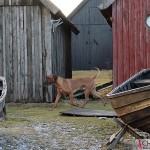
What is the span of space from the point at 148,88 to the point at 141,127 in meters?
0.78

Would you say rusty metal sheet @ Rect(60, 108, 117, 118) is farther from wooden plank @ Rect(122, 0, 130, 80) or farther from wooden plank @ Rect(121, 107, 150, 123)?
wooden plank @ Rect(121, 107, 150, 123)

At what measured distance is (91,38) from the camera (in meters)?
32.8

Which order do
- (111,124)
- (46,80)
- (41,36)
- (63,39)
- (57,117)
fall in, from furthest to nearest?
(63,39) → (41,36) → (46,80) → (57,117) → (111,124)

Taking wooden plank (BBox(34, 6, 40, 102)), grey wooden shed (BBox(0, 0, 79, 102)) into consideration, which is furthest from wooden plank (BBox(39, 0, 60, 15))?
wooden plank (BBox(34, 6, 40, 102))

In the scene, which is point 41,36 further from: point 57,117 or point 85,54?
point 85,54

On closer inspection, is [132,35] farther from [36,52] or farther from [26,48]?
[26,48]

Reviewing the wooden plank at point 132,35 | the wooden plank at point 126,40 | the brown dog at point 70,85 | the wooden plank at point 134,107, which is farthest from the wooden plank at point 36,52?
the wooden plank at point 134,107

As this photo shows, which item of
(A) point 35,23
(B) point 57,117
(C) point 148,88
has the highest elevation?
(A) point 35,23

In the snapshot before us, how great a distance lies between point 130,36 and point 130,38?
7 cm

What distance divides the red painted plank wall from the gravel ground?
4.27 meters

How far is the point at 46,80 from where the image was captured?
51.0ft

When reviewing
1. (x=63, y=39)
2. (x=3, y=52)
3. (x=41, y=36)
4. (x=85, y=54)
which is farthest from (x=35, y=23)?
(x=85, y=54)

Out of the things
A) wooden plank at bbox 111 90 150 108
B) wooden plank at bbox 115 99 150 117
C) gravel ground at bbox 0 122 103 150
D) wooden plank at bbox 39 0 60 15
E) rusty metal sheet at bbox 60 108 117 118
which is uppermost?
wooden plank at bbox 39 0 60 15

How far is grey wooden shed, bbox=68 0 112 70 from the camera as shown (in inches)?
1281
